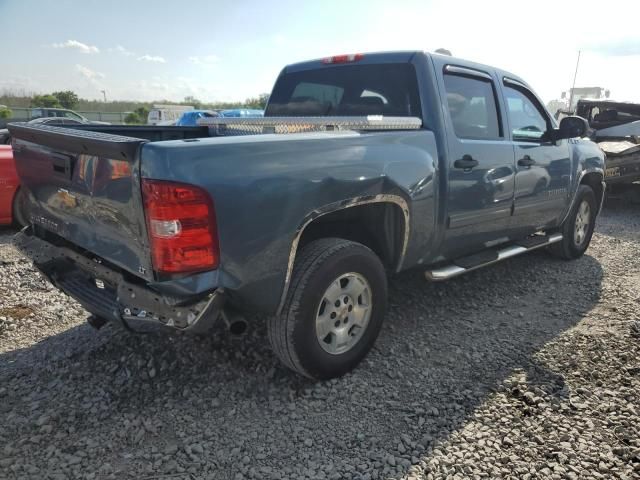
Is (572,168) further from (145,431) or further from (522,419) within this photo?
(145,431)

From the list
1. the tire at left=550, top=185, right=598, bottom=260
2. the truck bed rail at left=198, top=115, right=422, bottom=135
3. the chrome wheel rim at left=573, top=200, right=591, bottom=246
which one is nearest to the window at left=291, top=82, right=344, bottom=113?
the truck bed rail at left=198, top=115, right=422, bottom=135

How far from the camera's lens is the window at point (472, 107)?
362 cm

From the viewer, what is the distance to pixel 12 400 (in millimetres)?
2834

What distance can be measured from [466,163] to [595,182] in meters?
3.06

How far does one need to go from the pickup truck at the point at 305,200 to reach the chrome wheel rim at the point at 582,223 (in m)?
1.17

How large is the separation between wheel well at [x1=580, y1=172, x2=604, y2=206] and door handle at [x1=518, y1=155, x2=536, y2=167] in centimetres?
156

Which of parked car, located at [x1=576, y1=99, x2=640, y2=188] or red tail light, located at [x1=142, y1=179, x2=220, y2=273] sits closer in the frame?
red tail light, located at [x1=142, y1=179, x2=220, y2=273]

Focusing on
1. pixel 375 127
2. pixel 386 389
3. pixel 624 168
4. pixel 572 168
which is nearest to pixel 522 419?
pixel 386 389

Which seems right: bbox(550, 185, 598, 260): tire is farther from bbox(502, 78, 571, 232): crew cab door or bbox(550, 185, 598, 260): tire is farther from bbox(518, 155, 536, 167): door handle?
bbox(518, 155, 536, 167): door handle

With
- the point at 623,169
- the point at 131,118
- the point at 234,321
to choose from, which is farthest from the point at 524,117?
the point at 131,118

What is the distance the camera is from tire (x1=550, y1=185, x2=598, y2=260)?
5.40 metres

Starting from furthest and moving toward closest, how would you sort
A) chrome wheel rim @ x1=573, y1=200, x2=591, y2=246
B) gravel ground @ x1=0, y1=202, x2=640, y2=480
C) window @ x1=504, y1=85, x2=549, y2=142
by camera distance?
chrome wheel rim @ x1=573, y1=200, x2=591, y2=246
window @ x1=504, y1=85, x2=549, y2=142
gravel ground @ x1=0, y1=202, x2=640, y2=480

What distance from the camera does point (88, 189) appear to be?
2.56m

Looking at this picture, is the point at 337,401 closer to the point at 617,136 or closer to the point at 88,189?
the point at 88,189
